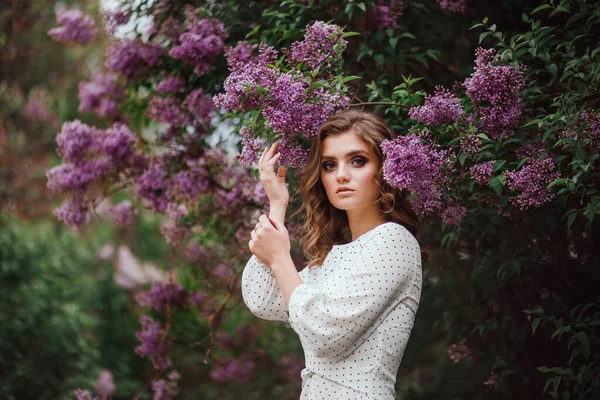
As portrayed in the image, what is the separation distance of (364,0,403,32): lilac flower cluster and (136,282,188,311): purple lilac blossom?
202 cm

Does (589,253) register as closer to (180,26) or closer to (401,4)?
(401,4)

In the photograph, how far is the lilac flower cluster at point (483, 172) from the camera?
2.23 m

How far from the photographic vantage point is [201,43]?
320 centimetres

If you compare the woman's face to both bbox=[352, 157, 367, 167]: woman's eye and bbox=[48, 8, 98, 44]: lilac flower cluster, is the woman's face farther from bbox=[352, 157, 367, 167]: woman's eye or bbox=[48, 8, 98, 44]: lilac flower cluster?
bbox=[48, 8, 98, 44]: lilac flower cluster

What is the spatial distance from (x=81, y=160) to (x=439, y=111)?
210 centimetres

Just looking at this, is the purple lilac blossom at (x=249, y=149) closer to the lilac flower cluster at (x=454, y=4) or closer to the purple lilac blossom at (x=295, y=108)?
the purple lilac blossom at (x=295, y=108)

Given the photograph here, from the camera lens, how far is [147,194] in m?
3.62

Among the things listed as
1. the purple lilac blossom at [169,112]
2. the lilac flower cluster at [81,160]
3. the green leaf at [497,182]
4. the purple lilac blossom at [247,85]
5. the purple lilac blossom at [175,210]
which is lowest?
the purple lilac blossom at [175,210]

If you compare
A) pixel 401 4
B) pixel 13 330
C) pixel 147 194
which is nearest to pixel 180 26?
pixel 147 194

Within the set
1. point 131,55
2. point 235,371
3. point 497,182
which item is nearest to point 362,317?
point 497,182

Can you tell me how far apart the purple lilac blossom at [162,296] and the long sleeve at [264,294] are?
2.14m

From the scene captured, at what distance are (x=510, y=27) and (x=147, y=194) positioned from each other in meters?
2.01

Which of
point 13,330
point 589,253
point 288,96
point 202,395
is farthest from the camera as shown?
point 202,395

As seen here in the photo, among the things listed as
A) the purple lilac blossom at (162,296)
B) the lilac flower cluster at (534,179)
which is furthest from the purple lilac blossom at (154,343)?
the lilac flower cluster at (534,179)
